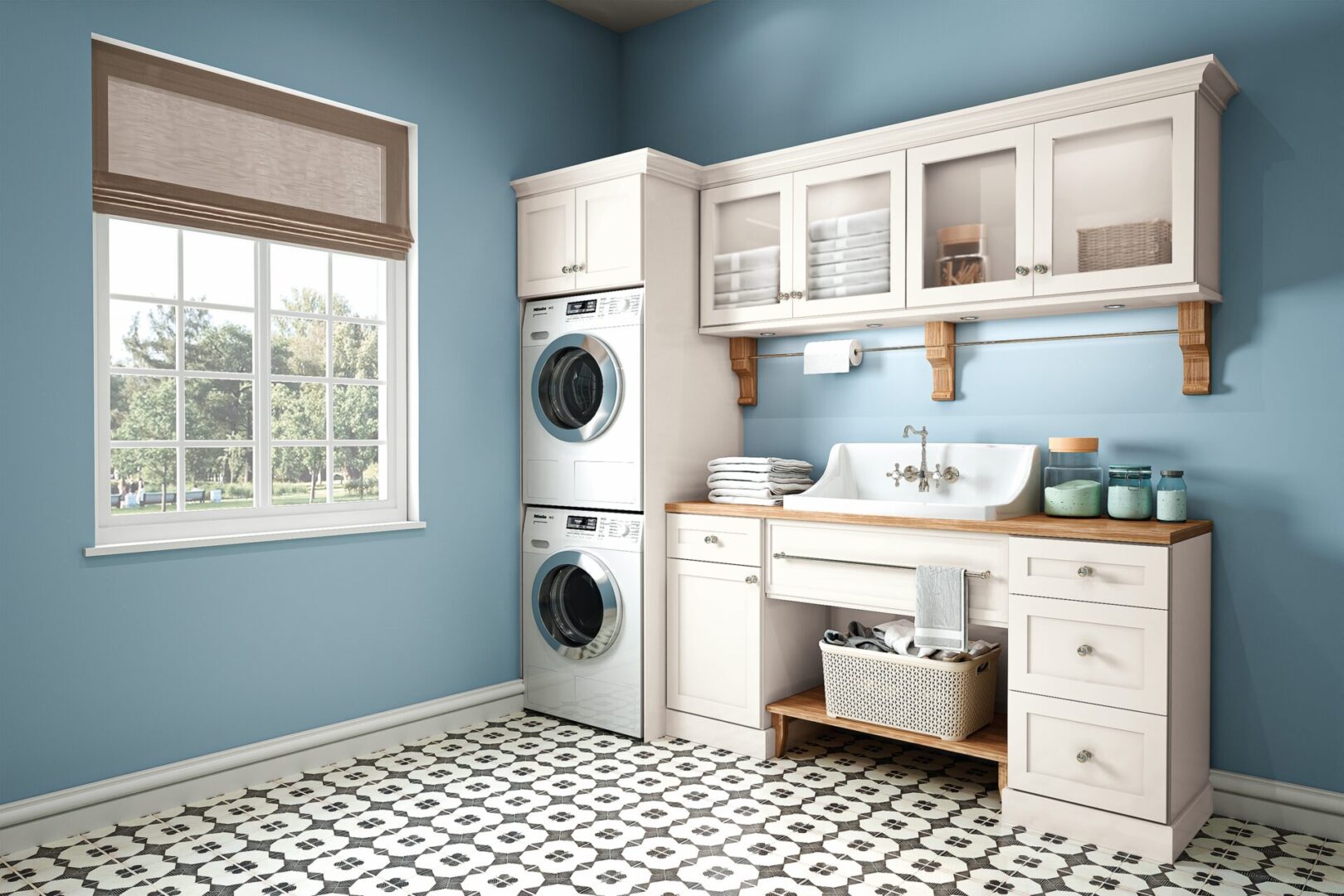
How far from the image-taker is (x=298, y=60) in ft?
10.6

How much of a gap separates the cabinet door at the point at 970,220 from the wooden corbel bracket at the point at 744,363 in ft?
2.80

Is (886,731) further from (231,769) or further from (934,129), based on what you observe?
(231,769)

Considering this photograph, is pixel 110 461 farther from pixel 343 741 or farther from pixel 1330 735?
pixel 1330 735

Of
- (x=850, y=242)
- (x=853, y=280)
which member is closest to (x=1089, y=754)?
(x=853, y=280)

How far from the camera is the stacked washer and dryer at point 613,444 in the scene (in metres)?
3.51

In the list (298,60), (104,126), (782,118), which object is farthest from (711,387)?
(104,126)

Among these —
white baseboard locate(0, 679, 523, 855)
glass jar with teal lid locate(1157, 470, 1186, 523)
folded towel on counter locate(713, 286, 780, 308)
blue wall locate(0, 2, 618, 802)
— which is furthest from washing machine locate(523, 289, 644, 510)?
glass jar with teal lid locate(1157, 470, 1186, 523)

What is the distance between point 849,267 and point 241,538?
2.23 meters

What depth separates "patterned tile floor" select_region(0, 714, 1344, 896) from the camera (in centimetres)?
236

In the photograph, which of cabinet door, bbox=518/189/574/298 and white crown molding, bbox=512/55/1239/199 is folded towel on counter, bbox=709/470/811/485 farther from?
white crown molding, bbox=512/55/1239/199

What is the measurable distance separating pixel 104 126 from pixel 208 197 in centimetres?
33

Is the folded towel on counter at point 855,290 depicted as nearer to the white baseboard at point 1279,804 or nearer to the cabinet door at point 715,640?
the cabinet door at point 715,640

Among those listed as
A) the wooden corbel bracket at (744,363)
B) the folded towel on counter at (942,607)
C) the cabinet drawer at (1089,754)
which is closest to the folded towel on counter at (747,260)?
the wooden corbel bracket at (744,363)

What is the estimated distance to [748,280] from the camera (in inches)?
141
